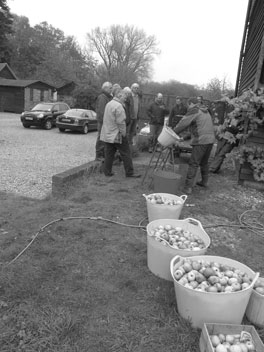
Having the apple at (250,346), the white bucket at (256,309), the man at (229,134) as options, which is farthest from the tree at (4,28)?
the apple at (250,346)

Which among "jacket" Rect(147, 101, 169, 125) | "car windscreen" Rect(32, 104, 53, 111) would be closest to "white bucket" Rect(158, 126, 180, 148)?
"jacket" Rect(147, 101, 169, 125)

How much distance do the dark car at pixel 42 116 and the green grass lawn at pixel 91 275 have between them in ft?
Result: 38.7

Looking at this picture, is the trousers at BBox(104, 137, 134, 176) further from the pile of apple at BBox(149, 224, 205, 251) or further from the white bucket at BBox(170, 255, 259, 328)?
the white bucket at BBox(170, 255, 259, 328)

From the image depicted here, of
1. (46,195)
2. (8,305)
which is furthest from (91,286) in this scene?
(46,195)

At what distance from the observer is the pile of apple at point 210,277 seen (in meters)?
2.30

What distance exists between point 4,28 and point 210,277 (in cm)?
4292

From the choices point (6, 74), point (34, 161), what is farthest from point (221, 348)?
point (6, 74)

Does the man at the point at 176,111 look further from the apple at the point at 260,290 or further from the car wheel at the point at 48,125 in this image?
the car wheel at the point at 48,125

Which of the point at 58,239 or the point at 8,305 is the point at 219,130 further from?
the point at 8,305

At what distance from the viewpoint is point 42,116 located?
52.9 ft

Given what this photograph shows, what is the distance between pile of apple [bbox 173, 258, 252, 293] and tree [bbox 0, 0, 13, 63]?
42.3m

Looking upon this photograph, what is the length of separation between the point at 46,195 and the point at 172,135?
2470 mm

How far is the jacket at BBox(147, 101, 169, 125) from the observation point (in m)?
A: 9.20

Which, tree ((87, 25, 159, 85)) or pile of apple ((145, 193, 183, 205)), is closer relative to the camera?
pile of apple ((145, 193, 183, 205))
